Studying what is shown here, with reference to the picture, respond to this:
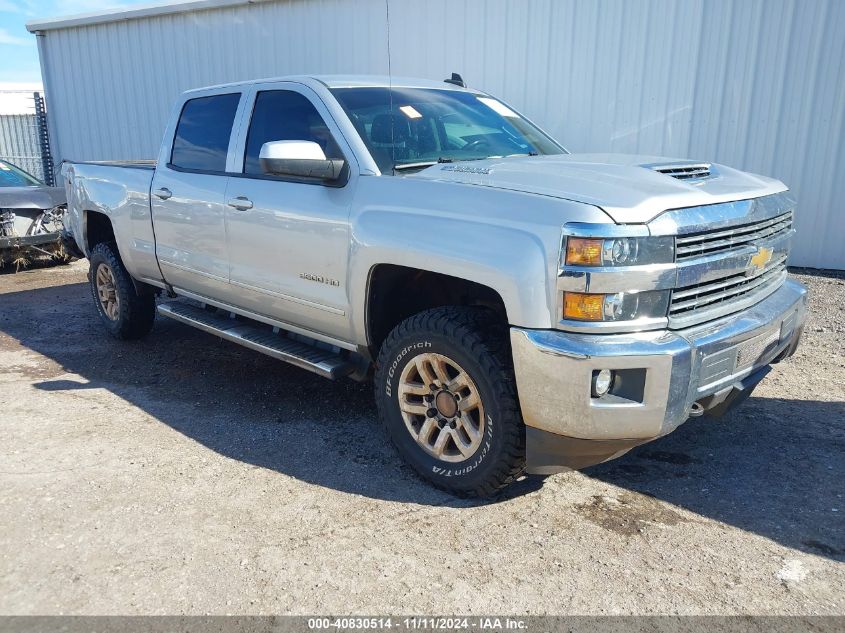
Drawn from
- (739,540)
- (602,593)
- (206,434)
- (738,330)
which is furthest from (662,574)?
(206,434)

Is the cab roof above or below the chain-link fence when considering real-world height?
A: above

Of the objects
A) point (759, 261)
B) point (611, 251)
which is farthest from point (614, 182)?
point (759, 261)

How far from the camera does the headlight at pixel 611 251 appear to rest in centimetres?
272

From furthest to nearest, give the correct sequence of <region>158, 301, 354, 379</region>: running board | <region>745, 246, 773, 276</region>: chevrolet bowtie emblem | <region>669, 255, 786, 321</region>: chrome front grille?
<region>158, 301, 354, 379</region>: running board → <region>745, 246, 773, 276</region>: chevrolet bowtie emblem → <region>669, 255, 786, 321</region>: chrome front grille

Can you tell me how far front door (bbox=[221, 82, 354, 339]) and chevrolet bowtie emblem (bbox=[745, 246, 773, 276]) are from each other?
196cm

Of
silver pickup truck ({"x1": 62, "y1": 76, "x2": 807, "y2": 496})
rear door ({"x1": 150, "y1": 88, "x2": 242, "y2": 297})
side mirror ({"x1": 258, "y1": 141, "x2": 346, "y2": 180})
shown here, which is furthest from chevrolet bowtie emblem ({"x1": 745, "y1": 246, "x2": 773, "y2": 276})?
rear door ({"x1": 150, "y1": 88, "x2": 242, "y2": 297})

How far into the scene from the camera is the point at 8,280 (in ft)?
29.6

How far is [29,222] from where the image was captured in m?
9.16

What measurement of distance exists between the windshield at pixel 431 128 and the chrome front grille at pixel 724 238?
4.70 feet

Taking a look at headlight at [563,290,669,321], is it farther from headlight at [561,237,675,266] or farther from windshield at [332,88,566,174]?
windshield at [332,88,566,174]

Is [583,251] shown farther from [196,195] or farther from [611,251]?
[196,195]

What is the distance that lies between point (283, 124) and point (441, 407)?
2.04 m

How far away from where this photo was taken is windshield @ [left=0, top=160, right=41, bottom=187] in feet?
32.0

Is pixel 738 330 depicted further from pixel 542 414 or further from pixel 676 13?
pixel 676 13
